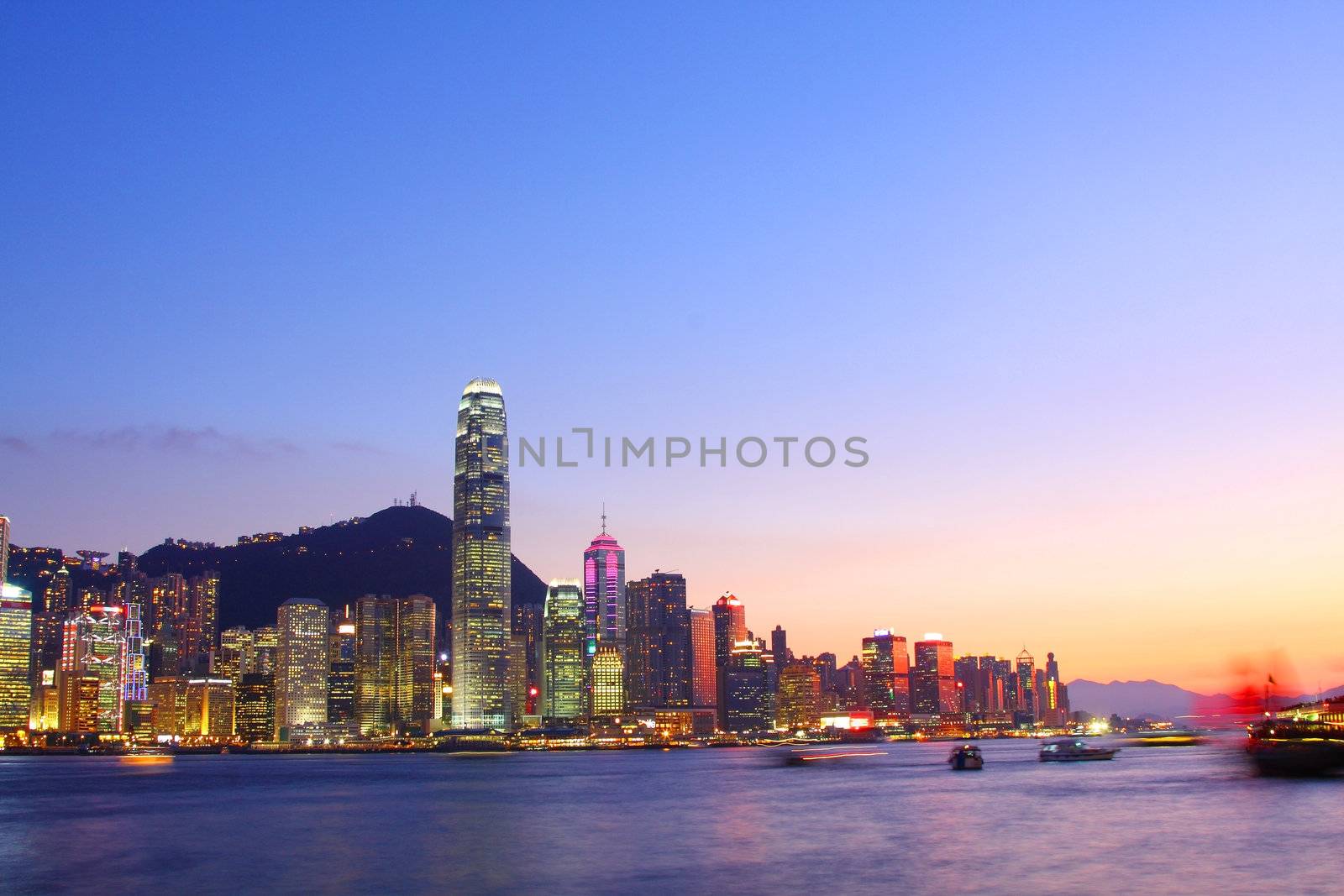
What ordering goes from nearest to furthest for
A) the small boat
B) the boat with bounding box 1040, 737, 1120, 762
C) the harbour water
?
1. the harbour water
2. the small boat
3. the boat with bounding box 1040, 737, 1120, 762

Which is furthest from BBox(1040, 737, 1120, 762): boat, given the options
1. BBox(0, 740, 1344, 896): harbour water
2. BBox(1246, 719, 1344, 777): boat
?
BBox(0, 740, 1344, 896): harbour water

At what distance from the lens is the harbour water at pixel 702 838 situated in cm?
4728

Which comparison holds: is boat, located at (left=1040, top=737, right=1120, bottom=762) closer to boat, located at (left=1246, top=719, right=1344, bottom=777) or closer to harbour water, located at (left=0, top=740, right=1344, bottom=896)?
boat, located at (left=1246, top=719, right=1344, bottom=777)

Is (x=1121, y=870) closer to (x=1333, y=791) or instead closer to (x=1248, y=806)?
(x=1248, y=806)

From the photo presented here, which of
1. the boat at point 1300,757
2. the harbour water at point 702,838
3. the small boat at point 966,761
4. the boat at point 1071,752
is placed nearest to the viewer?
the harbour water at point 702,838

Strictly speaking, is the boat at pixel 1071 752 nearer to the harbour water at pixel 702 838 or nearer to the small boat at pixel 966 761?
the small boat at pixel 966 761

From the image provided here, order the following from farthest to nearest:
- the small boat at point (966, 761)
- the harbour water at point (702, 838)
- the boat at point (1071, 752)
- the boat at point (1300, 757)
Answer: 1. the boat at point (1071, 752)
2. the small boat at point (966, 761)
3. the boat at point (1300, 757)
4. the harbour water at point (702, 838)

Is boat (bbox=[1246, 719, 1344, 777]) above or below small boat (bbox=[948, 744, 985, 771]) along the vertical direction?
above

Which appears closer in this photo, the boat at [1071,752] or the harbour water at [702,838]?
the harbour water at [702,838]

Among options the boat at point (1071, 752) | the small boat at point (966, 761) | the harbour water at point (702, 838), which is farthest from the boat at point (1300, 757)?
the boat at point (1071, 752)

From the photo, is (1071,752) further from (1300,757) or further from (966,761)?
(1300,757)

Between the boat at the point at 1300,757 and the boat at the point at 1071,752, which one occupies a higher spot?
the boat at the point at 1300,757

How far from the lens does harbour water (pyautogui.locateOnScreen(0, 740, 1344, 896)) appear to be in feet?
155

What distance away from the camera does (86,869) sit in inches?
2096
